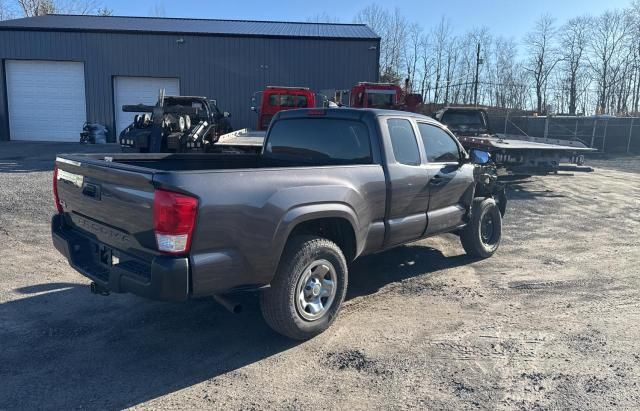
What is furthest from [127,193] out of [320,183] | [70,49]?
[70,49]

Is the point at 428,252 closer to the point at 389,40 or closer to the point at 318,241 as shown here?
the point at 318,241

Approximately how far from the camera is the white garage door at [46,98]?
82.3 ft

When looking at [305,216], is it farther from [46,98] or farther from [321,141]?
[46,98]

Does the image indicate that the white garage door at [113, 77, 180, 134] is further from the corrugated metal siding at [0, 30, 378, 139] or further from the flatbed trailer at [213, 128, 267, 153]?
the flatbed trailer at [213, 128, 267, 153]

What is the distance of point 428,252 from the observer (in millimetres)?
7102

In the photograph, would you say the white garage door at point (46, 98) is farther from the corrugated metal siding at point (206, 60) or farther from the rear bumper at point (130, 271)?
the rear bumper at point (130, 271)

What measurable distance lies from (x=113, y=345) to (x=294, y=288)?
1539 millimetres

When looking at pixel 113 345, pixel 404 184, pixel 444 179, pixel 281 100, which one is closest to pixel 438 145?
pixel 444 179

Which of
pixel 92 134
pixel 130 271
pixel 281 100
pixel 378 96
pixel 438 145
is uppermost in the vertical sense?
pixel 378 96

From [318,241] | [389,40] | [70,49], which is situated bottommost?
[318,241]

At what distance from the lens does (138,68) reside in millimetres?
25062

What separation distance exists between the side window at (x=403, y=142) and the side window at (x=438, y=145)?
23cm

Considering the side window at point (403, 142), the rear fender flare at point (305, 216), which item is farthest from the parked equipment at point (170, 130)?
the rear fender flare at point (305, 216)

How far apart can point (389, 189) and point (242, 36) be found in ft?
72.0
